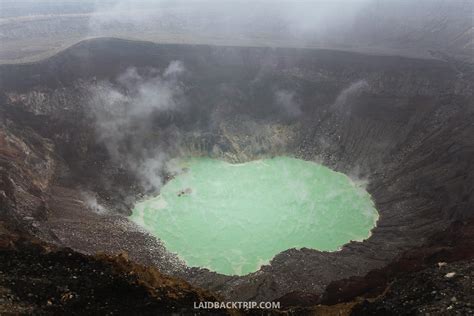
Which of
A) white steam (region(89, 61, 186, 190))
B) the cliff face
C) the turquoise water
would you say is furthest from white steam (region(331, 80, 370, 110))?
white steam (region(89, 61, 186, 190))

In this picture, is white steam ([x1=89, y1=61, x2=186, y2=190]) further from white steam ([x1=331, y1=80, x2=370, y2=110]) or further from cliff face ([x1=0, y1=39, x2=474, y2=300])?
white steam ([x1=331, y1=80, x2=370, y2=110])

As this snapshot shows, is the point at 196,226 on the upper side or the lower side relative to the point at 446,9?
lower

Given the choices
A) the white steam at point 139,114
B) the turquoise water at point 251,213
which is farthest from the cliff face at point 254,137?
the turquoise water at point 251,213

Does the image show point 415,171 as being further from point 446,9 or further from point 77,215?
point 446,9

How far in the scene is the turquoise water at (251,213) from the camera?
1741 inches

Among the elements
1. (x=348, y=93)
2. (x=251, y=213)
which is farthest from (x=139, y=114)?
(x=348, y=93)

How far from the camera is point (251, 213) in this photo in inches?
1955

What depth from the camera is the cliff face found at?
3897 centimetres

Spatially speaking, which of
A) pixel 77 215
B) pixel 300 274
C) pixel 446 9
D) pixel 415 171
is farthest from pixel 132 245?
pixel 446 9

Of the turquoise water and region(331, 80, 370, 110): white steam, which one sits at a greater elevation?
region(331, 80, 370, 110): white steam

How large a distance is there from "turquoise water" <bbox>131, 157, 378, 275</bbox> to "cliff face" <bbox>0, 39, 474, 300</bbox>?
2.57 metres

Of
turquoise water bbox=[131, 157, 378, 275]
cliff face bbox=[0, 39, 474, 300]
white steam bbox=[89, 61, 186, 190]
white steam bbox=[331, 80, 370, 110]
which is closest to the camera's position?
cliff face bbox=[0, 39, 474, 300]

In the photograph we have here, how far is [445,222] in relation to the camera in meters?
41.1

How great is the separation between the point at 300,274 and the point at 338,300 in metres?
7.08
